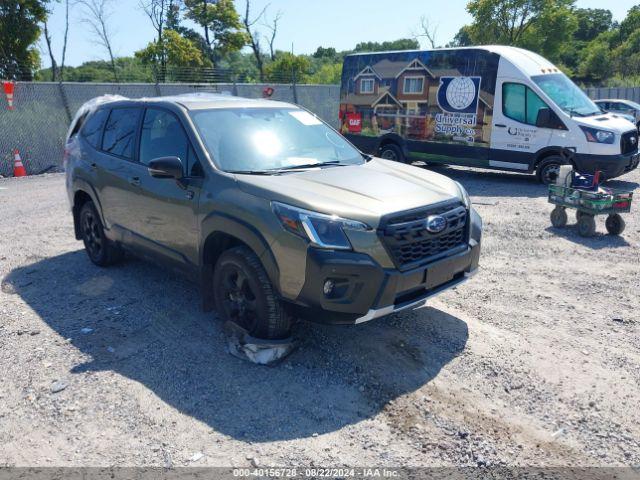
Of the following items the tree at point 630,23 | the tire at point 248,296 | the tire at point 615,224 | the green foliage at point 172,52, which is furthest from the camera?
the tree at point 630,23

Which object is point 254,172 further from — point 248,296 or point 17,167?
point 17,167

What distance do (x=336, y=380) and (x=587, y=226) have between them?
4.82 m

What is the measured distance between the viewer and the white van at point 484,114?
10.1m

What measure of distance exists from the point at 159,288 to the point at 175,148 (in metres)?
1.59

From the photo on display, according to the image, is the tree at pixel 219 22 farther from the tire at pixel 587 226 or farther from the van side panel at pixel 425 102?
the tire at pixel 587 226

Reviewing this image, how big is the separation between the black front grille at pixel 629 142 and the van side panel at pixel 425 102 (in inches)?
96.6

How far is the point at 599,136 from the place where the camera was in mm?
9805

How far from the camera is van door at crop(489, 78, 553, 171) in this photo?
1038 centimetres

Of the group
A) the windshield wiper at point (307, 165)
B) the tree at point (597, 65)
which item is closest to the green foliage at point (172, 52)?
the windshield wiper at point (307, 165)

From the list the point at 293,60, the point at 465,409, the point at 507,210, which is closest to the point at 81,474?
the point at 465,409

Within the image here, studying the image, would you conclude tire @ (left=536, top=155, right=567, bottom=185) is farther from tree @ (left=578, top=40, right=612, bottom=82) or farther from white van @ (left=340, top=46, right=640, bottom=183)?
tree @ (left=578, top=40, right=612, bottom=82)

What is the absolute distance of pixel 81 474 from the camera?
9.40ft

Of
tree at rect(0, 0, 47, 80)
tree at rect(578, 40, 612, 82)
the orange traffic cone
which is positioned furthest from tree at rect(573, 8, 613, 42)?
the orange traffic cone

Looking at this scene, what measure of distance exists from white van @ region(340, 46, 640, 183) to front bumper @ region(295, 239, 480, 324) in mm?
7859
